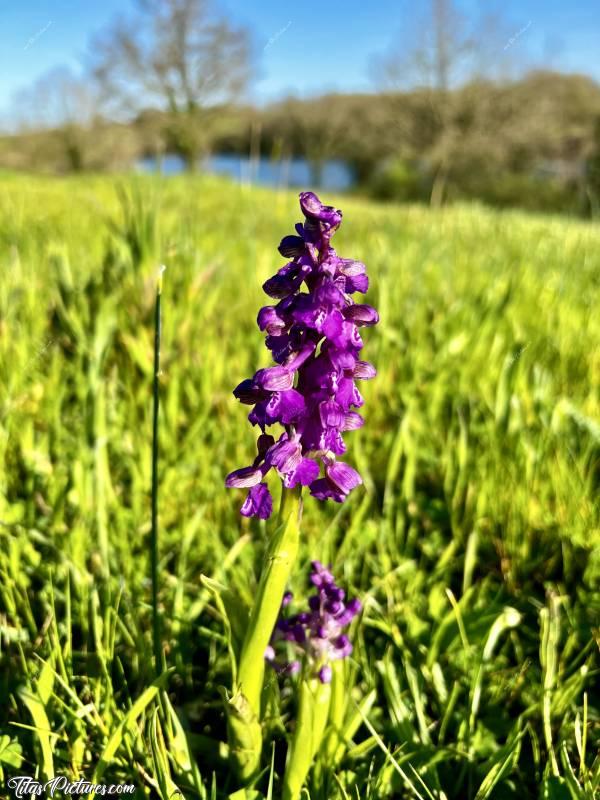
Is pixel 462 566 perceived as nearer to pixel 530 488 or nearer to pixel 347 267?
pixel 530 488

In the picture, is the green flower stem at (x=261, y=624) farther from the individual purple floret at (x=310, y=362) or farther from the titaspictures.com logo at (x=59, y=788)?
the titaspictures.com logo at (x=59, y=788)

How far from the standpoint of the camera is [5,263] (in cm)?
352

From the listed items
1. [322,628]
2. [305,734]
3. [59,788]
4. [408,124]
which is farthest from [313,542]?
[408,124]

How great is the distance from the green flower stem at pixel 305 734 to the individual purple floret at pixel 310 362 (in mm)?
310

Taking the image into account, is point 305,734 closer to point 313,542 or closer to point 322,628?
point 322,628

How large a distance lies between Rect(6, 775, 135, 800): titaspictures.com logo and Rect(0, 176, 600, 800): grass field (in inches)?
1.0

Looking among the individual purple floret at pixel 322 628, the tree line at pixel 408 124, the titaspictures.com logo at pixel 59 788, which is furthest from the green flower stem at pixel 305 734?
the tree line at pixel 408 124

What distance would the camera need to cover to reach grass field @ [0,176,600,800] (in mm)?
1062

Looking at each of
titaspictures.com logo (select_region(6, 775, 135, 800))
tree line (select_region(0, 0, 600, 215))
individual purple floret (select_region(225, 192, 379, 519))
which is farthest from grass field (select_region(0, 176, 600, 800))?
tree line (select_region(0, 0, 600, 215))

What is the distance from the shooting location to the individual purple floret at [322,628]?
0.97 meters

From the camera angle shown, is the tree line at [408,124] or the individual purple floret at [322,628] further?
the tree line at [408,124]

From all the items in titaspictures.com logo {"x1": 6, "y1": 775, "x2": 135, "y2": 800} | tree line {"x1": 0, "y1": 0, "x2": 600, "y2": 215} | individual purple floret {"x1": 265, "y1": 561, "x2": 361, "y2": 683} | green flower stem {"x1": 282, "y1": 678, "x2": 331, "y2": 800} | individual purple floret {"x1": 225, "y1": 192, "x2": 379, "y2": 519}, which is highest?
tree line {"x1": 0, "y1": 0, "x2": 600, "y2": 215}

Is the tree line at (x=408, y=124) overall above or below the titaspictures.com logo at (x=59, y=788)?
above

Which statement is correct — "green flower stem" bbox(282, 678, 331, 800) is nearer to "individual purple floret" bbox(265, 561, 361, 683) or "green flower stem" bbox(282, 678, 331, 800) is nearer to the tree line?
"individual purple floret" bbox(265, 561, 361, 683)
